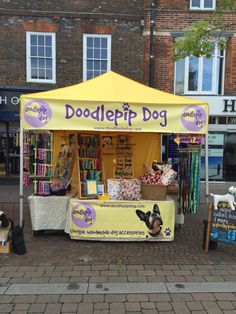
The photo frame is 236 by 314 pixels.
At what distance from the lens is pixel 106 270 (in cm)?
460

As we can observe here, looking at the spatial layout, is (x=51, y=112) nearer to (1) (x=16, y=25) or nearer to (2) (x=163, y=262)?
(2) (x=163, y=262)

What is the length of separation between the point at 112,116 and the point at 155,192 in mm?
1583

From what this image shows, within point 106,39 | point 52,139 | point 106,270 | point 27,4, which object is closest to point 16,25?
point 27,4

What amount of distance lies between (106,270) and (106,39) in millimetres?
9606

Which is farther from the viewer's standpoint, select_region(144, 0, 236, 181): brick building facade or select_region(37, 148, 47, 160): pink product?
select_region(144, 0, 236, 181): brick building facade

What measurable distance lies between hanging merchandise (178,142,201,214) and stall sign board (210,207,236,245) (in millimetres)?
690

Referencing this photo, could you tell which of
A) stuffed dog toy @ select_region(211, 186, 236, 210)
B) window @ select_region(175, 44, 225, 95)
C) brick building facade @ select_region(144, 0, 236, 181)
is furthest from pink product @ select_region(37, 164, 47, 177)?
window @ select_region(175, 44, 225, 95)

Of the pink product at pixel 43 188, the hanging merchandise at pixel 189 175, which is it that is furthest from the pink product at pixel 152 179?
the pink product at pixel 43 188

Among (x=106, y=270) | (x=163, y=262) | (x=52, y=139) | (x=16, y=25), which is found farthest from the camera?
(x=16, y=25)

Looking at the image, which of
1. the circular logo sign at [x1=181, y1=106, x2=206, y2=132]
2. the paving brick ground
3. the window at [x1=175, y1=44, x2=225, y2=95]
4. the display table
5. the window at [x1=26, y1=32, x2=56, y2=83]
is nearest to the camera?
the paving brick ground

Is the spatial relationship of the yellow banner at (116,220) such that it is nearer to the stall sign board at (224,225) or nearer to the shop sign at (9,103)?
the stall sign board at (224,225)

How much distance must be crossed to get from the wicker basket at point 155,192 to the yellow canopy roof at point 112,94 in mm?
1465

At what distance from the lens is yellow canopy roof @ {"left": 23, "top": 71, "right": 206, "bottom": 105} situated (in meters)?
5.29

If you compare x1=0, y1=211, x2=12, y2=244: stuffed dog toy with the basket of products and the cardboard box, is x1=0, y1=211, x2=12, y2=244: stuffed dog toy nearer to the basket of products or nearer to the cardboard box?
the cardboard box
